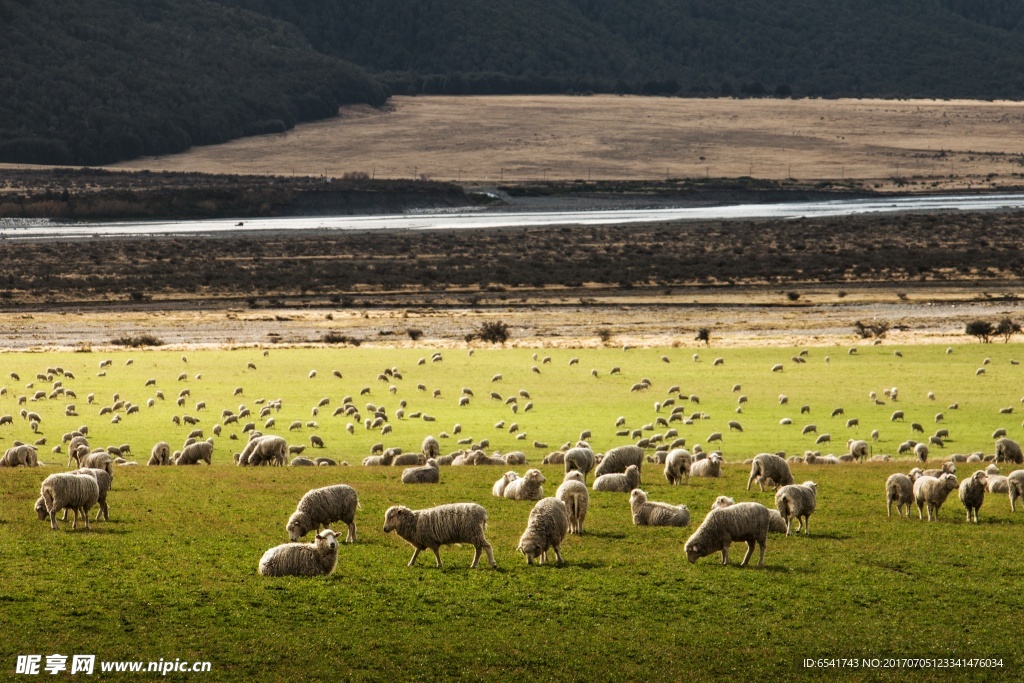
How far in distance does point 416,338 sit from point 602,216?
69.8 m

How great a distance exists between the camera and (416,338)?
4659 centimetres

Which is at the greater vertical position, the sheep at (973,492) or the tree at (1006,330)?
the sheep at (973,492)

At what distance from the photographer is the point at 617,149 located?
173 meters

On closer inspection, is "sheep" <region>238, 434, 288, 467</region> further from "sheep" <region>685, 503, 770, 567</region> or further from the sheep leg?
the sheep leg

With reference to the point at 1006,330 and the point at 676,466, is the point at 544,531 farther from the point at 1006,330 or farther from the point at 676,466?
the point at 1006,330

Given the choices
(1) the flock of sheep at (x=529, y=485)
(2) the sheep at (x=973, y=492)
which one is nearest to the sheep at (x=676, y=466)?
(1) the flock of sheep at (x=529, y=485)

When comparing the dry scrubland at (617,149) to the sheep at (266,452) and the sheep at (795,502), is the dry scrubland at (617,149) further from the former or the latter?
the sheep at (795,502)

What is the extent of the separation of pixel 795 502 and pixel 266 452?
30.1 feet

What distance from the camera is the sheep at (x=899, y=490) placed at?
1800 centimetres

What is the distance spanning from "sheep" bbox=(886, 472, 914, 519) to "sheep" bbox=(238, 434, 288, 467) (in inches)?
379

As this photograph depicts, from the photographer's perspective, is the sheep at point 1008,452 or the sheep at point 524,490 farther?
the sheep at point 1008,452

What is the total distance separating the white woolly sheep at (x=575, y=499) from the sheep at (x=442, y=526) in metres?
1.22

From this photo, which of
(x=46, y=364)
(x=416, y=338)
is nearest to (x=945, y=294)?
(x=416, y=338)

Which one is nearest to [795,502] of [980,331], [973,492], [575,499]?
[973,492]
